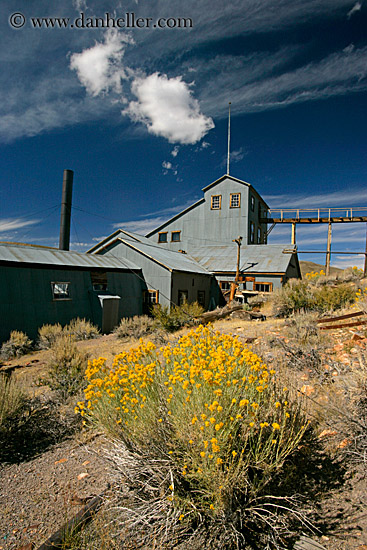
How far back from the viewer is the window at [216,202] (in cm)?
2630

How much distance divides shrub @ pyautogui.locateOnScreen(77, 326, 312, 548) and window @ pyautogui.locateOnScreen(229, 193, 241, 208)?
23652 mm

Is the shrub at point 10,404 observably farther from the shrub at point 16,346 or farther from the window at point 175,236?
the window at point 175,236

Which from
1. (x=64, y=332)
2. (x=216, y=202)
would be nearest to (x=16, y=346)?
(x=64, y=332)

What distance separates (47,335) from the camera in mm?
12195

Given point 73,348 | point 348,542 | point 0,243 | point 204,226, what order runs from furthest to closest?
point 204,226
point 0,243
point 73,348
point 348,542

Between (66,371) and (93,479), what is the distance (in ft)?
11.2

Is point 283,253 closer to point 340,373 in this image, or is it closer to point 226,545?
point 340,373

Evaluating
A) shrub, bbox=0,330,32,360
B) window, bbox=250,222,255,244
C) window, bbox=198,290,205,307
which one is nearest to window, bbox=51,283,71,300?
shrub, bbox=0,330,32,360

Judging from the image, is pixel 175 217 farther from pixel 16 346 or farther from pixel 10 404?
pixel 10 404

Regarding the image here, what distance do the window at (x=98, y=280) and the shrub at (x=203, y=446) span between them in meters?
13.1

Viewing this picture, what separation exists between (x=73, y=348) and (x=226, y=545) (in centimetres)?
606

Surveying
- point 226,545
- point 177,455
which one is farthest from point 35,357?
point 226,545

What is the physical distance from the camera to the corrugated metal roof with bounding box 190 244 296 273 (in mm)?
19891

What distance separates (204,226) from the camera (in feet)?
87.5
